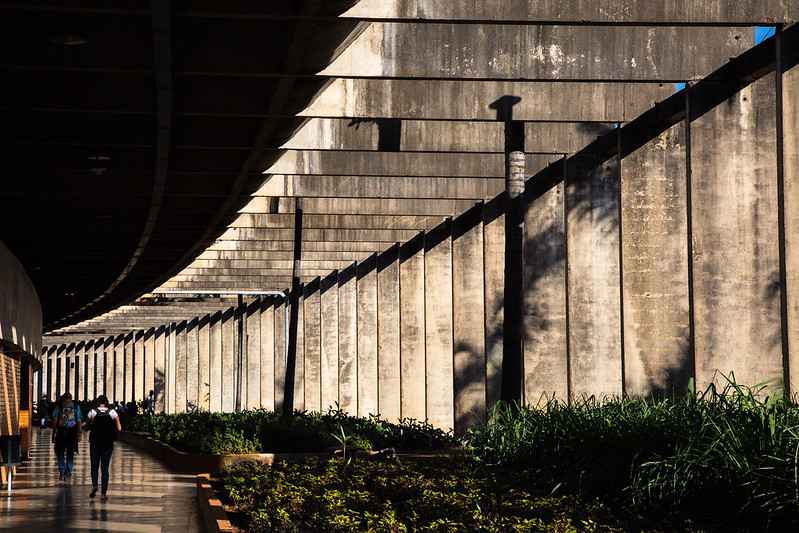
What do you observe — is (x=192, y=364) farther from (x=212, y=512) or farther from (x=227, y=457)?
(x=212, y=512)

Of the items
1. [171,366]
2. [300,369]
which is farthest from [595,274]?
[171,366]

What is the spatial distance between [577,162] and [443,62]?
728 cm

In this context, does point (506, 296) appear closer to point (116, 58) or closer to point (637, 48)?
point (637, 48)

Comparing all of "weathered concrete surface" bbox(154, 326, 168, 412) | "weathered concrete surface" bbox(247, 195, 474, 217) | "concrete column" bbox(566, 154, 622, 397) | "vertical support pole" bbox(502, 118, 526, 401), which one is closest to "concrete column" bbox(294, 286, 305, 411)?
"weathered concrete surface" bbox(247, 195, 474, 217)

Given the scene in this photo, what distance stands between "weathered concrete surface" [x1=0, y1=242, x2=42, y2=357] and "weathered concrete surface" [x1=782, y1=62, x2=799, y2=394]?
1630cm

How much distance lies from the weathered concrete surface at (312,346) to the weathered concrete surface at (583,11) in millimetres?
32920

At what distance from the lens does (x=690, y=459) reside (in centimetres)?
1059

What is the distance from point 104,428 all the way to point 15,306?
33.8ft

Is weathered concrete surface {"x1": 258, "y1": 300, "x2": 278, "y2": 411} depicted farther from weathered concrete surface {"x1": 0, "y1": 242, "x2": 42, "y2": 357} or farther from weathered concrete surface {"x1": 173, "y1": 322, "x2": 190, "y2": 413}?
weathered concrete surface {"x1": 0, "y1": 242, "x2": 42, "y2": 357}

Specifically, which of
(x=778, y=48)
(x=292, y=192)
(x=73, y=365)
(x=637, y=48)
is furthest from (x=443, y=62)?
(x=73, y=365)

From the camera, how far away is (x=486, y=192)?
2845 cm

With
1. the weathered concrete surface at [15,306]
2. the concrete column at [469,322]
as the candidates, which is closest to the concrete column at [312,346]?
the weathered concrete surface at [15,306]

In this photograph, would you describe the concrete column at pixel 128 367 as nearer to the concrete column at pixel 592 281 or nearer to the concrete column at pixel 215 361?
the concrete column at pixel 215 361

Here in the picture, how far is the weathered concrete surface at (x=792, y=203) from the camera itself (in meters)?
14.9
